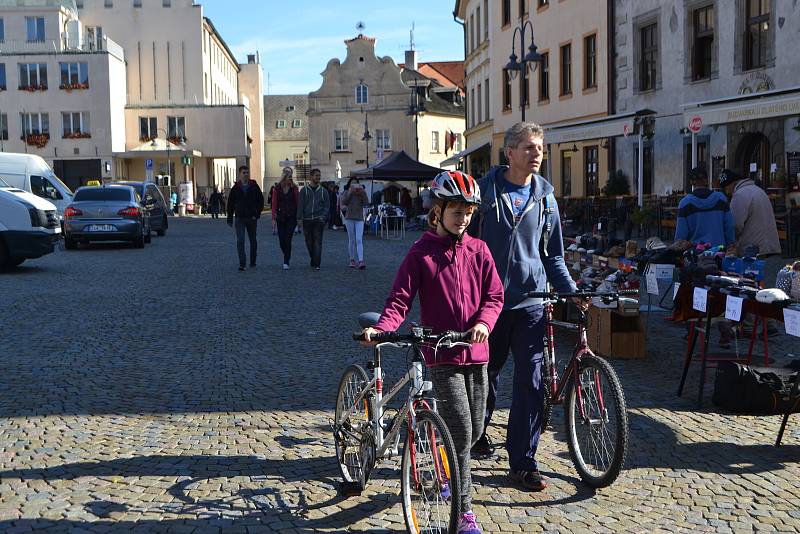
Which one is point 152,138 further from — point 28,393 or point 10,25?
point 28,393

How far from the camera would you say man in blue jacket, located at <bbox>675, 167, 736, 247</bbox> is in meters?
10.5

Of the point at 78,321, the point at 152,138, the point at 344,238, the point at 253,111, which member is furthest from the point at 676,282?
the point at 253,111

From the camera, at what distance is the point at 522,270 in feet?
18.1

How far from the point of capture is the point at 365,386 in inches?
201

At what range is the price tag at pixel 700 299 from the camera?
7.48 metres

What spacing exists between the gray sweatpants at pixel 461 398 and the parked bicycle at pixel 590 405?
67cm

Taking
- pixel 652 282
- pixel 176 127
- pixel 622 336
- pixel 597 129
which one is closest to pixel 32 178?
pixel 597 129

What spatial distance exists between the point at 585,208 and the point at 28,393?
2424 cm

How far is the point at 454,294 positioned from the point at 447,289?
40mm

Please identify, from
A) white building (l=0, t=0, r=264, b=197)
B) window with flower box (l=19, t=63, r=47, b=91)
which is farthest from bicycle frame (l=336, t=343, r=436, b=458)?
window with flower box (l=19, t=63, r=47, b=91)

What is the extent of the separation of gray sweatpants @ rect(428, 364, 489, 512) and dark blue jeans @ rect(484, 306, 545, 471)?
1.97 feet

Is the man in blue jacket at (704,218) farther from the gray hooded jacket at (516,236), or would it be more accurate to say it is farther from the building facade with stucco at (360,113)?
the building facade with stucco at (360,113)

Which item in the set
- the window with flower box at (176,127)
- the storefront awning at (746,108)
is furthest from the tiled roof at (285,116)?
the storefront awning at (746,108)

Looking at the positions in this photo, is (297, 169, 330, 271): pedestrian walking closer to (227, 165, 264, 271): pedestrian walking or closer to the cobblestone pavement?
(227, 165, 264, 271): pedestrian walking
